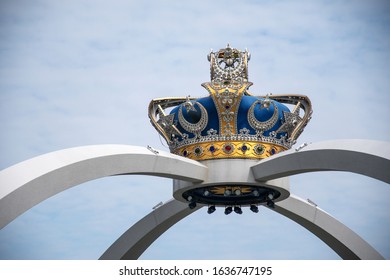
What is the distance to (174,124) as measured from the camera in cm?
1952

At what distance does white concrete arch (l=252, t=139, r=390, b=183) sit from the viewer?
47.6 ft

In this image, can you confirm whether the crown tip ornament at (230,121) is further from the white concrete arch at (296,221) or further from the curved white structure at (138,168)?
the white concrete arch at (296,221)

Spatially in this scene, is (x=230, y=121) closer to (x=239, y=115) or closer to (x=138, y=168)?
(x=239, y=115)

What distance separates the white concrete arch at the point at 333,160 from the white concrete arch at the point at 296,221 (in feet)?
15.0

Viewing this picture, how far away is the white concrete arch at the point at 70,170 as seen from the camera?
1352 centimetres

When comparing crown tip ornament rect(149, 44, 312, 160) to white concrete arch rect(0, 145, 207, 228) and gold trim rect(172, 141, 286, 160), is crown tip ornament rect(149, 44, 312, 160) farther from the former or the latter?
white concrete arch rect(0, 145, 207, 228)

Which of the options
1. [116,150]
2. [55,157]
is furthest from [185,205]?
[55,157]

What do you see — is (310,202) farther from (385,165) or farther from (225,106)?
(385,165)

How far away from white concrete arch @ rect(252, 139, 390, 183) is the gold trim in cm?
41

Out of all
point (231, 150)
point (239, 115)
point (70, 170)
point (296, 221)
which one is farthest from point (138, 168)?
point (296, 221)

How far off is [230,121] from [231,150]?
673 mm

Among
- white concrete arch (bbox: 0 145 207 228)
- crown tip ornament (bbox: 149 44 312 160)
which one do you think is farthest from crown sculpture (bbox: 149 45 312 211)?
white concrete arch (bbox: 0 145 207 228)

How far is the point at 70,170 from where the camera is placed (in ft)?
48.5

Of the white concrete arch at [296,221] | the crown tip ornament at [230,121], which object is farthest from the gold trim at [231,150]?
the white concrete arch at [296,221]
